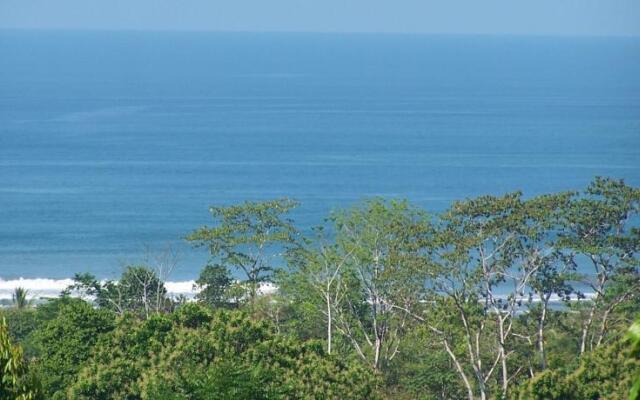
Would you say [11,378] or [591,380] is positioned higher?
[591,380]

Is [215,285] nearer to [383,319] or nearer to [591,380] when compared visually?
[383,319]

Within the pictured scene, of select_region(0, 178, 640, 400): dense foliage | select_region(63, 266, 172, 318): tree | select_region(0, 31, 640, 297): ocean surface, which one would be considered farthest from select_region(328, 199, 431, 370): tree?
select_region(0, 31, 640, 297): ocean surface

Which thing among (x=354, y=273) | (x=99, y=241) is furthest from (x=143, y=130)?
(x=354, y=273)

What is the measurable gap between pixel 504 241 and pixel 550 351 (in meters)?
4.86

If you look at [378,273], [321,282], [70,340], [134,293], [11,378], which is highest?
[134,293]

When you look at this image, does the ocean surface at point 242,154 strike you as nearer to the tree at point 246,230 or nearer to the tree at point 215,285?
the tree at point 215,285

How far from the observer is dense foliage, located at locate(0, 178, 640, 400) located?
914 inches

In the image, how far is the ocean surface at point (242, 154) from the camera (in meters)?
76.2

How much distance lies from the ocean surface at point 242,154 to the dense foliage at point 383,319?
48.4 ft

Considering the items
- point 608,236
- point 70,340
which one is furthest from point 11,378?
point 608,236

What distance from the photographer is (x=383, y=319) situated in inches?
1216

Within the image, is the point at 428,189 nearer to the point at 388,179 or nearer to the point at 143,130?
the point at 388,179

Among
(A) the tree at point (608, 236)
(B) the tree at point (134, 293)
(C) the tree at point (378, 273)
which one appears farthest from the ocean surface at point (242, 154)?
(A) the tree at point (608, 236)

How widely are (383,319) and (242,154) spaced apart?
259 ft
